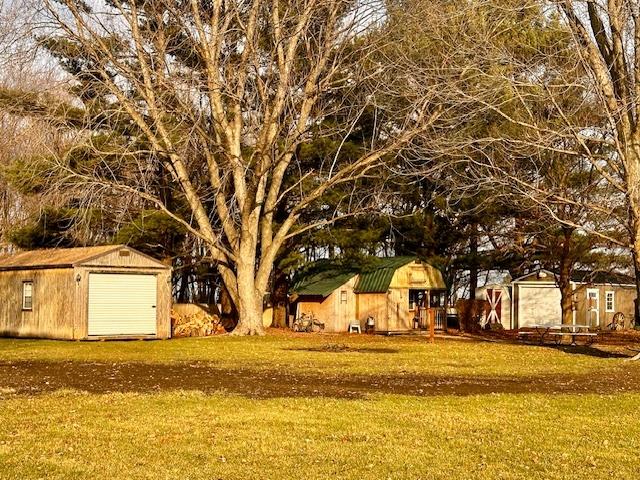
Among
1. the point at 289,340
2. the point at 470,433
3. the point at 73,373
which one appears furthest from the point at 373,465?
the point at 289,340

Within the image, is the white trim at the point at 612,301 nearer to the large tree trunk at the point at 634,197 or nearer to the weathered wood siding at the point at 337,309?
the weathered wood siding at the point at 337,309

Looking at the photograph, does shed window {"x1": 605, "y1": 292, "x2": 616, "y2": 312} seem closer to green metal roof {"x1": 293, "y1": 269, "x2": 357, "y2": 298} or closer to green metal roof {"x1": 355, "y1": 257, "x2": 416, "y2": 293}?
green metal roof {"x1": 355, "y1": 257, "x2": 416, "y2": 293}

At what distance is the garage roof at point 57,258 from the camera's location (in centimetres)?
2816

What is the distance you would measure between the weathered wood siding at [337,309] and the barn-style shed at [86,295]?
9374 mm

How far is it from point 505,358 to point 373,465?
14.0 meters

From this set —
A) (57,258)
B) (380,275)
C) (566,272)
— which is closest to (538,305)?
(566,272)

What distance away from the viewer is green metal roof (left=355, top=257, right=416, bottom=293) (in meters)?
37.0

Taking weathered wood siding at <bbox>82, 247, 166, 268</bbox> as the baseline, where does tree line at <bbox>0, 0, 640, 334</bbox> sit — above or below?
above

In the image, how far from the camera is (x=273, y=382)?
1533cm

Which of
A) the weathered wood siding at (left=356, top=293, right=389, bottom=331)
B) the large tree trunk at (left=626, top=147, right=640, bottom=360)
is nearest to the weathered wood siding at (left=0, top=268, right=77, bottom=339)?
the weathered wood siding at (left=356, top=293, right=389, bottom=331)

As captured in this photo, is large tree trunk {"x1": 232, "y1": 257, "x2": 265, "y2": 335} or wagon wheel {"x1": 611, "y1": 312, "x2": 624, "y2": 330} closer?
large tree trunk {"x1": 232, "y1": 257, "x2": 265, "y2": 335}

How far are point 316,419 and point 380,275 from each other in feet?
88.0

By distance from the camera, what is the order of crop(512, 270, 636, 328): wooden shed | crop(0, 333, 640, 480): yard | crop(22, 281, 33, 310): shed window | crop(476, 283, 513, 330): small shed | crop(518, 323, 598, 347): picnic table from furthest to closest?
crop(512, 270, 636, 328): wooden shed → crop(476, 283, 513, 330): small shed → crop(22, 281, 33, 310): shed window → crop(518, 323, 598, 347): picnic table → crop(0, 333, 640, 480): yard

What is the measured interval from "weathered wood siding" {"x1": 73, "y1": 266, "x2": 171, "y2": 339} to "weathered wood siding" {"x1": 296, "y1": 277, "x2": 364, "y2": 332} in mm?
9353
